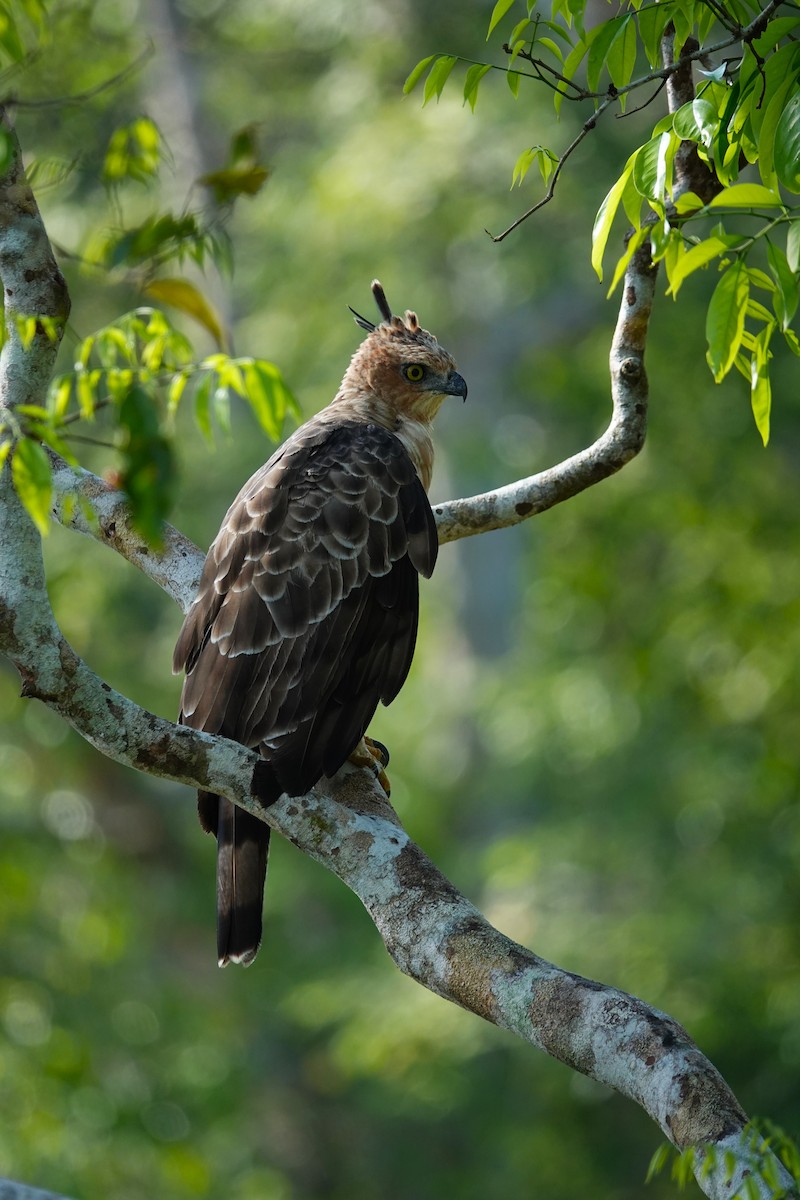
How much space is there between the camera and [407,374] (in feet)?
16.5

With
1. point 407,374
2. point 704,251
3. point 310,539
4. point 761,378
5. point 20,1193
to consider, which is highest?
point 407,374

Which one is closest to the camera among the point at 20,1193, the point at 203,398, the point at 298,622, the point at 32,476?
the point at 32,476

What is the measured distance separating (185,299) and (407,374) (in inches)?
58.4

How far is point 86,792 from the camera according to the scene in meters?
12.8

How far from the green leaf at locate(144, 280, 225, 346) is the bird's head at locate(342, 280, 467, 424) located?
4.46ft

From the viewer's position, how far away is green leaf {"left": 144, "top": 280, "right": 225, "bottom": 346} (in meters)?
3.62

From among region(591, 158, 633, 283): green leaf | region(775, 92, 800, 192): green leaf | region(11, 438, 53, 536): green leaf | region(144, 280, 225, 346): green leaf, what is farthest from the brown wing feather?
region(775, 92, 800, 192): green leaf

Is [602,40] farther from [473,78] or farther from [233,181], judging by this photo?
[233,181]

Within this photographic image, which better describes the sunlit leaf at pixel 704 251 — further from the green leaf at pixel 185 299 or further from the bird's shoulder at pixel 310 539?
the bird's shoulder at pixel 310 539

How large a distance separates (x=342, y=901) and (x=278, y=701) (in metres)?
10.5

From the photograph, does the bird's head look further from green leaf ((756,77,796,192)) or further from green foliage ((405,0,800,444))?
green leaf ((756,77,796,192))

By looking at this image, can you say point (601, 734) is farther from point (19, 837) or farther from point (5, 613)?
point (5, 613)

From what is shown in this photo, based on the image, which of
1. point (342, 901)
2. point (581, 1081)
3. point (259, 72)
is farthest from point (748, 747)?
point (259, 72)

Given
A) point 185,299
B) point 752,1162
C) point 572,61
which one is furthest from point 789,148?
point 185,299
